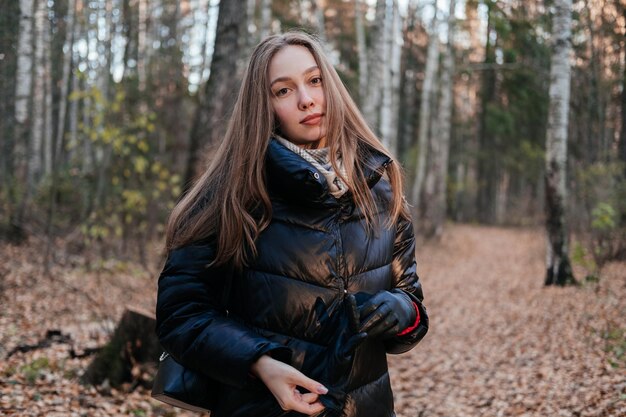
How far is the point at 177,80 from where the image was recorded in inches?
584

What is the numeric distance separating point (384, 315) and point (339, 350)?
172 mm

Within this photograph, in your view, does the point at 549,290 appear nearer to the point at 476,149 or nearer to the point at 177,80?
the point at 177,80

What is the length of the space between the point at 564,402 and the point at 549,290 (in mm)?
5526

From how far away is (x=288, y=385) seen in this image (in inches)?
66.4

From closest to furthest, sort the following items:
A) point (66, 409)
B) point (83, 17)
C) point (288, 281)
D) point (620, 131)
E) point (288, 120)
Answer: point (288, 281) → point (288, 120) → point (66, 409) → point (620, 131) → point (83, 17)

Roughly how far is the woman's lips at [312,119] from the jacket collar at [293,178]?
0.13 meters

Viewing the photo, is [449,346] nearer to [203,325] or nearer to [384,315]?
[384,315]

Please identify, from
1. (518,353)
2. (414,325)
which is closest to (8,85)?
(518,353)

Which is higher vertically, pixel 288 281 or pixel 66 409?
pixel 288 281

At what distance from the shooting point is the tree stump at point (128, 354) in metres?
5.14

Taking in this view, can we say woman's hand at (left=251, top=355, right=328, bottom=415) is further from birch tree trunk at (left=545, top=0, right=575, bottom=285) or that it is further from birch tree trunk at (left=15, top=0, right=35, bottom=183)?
birch tree trunk at (left=15, top=0, right=35, bottom=183)

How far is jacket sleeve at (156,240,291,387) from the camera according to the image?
1.73 meters

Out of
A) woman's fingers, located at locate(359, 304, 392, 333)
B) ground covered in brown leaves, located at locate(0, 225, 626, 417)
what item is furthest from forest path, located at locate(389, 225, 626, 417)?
woman's fingers, located at locate(359, 304, 392, 333)

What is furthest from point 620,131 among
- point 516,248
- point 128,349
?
point 128,349
